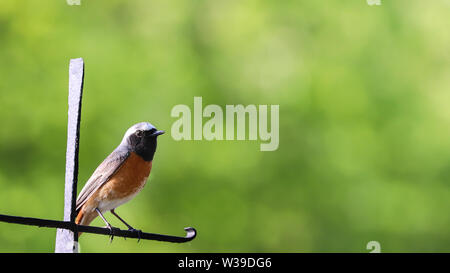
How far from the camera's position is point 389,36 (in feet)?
28.6

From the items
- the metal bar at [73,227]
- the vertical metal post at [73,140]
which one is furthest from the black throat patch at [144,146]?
the vertical metal post at [73,140]

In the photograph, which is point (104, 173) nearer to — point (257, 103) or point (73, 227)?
point (73, 227)

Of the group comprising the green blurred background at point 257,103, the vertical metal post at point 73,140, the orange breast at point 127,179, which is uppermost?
the green blurred background at point 257,103

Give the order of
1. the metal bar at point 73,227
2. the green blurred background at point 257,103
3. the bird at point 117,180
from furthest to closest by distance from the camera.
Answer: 1. the green blurred background at point 257,103
2. the bird at point 117,180
3. the metal bar at point 73,227

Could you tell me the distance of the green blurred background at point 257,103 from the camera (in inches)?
284

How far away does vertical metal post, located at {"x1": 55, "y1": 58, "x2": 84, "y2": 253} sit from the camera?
1638mm

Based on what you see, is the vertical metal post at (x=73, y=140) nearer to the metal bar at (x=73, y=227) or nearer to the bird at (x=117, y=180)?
the metal bar at (x=73, y=227)

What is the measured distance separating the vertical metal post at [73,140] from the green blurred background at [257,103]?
487 centimetres

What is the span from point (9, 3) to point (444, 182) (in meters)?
6.60
